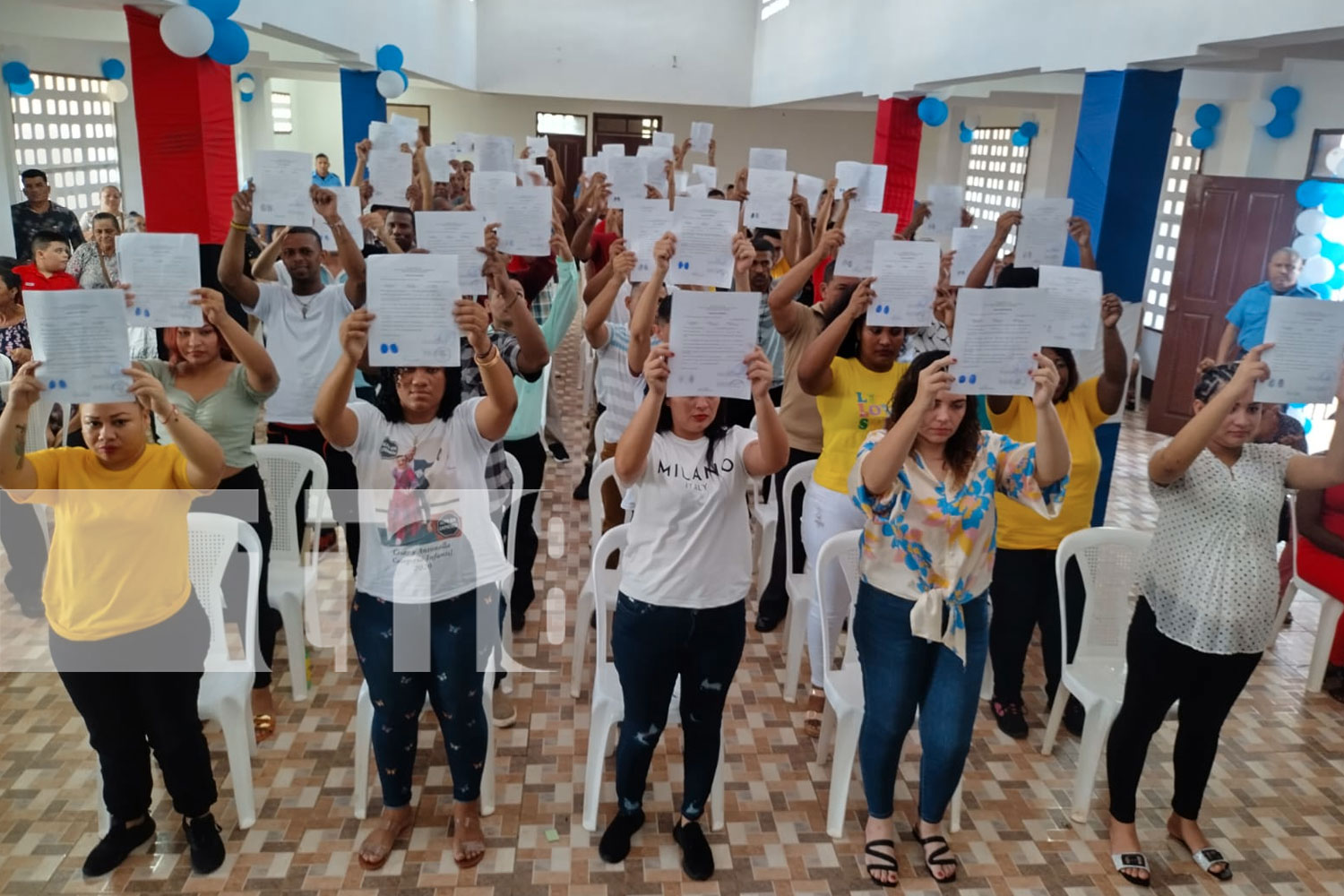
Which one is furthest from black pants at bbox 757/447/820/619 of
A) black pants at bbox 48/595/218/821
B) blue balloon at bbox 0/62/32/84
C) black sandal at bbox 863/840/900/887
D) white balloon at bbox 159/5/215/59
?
blue balloon at bbox 0/62/32/84

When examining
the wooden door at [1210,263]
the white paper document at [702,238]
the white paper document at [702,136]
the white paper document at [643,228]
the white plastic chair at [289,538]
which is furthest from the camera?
the white paper document at [702,136]

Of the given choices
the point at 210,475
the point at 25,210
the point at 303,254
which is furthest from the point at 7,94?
the point at 210,475

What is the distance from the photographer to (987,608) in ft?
8.91

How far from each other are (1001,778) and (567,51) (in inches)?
592

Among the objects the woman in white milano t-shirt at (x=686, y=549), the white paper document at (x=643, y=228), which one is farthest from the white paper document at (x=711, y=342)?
the white paper document at (x=643, y=228)

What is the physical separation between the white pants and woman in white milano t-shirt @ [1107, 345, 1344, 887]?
904mm

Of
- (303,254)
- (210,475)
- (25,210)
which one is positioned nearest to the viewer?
(210,475)

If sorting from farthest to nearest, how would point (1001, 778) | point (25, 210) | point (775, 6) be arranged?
point (775, 6), point (25, 210), point (1001, 778)

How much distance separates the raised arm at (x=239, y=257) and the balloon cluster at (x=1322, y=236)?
6.31m

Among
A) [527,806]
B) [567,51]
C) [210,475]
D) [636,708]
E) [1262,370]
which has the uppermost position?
[567,51]

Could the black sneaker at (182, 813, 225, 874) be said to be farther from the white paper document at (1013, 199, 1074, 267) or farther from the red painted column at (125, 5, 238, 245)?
the red painted column at (125, 5, 238, 245)

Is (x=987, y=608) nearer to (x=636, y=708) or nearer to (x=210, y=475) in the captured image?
(x=636, y=708)

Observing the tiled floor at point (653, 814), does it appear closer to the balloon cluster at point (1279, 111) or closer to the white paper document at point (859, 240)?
the white paper document at point (859, 240)

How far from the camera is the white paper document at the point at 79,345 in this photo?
2328mm
